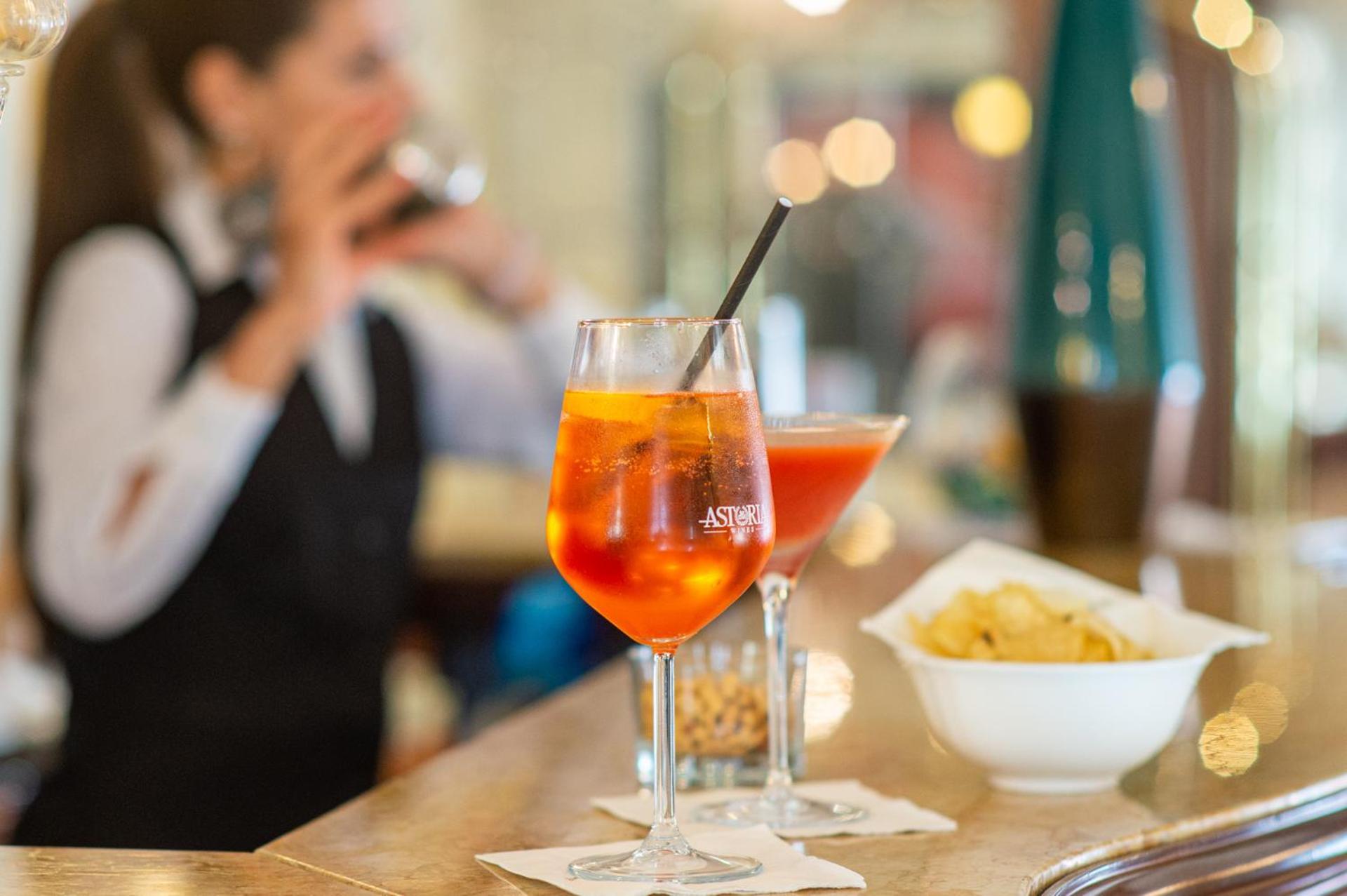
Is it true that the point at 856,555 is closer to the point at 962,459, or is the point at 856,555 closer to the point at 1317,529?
the point at 1317,529

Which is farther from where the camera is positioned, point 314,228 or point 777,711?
point 314,228

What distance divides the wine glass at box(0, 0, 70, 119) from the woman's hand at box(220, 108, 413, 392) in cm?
160

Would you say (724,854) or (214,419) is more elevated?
(214,419)

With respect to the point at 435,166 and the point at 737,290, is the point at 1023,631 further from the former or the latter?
the point at 435,166

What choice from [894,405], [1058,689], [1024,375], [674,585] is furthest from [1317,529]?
[894,405]

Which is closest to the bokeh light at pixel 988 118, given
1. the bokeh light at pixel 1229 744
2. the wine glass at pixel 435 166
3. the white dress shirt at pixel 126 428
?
the wine glass at pixel 435 166

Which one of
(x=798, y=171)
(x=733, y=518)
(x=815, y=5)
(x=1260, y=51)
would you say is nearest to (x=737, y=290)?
(x=733, y=518)

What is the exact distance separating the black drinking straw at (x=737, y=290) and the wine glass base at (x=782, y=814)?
0.86ft

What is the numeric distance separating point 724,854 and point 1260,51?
10.9ft

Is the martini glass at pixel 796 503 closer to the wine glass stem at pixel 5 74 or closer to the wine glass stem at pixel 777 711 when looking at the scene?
the wine glass stem at pixel 777 711

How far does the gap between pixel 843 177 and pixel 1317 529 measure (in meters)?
3.27

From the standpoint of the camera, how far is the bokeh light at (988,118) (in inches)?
208

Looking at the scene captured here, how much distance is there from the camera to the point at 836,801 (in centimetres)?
88

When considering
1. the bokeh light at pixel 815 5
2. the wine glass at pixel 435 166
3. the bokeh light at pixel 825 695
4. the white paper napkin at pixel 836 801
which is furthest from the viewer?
the bokeh light at pixel 815 5
